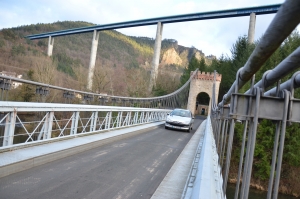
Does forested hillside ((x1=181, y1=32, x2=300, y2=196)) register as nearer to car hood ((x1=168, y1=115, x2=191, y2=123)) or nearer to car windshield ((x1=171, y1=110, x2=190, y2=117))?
car windshield ((x1=171, y1=110, x2=190, y2=117))

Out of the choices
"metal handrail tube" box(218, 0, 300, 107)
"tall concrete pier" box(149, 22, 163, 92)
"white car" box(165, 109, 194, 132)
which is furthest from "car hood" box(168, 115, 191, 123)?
"tall concrete pier" box(149, 22, 163, 92)

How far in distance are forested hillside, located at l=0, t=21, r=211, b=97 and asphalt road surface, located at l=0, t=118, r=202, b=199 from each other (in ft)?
68.9

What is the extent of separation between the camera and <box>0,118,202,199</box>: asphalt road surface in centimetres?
433

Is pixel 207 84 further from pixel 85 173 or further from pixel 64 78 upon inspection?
pixel 85 173

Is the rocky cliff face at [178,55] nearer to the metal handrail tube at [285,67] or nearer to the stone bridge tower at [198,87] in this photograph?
the stone bridge tower at [198,87]

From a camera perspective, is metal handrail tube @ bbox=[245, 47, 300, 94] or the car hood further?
the car hood

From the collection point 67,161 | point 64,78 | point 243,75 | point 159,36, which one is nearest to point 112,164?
point 67,161

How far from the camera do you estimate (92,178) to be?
530 cm

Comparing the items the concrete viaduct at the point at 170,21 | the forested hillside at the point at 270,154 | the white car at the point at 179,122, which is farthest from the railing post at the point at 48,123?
the concrete viaduct at the point at 170,21

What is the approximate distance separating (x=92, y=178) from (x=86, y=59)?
193 feet

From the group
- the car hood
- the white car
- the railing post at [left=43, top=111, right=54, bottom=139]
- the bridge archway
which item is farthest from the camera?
the bridge archway

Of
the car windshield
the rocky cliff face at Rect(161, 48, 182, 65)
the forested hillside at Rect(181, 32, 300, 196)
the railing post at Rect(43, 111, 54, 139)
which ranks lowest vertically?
the forested hillside at Rect(181, 32, 300, 196)

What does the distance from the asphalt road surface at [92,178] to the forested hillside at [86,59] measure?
68.9 ft

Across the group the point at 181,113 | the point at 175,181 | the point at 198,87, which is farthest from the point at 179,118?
the point at 198,87
